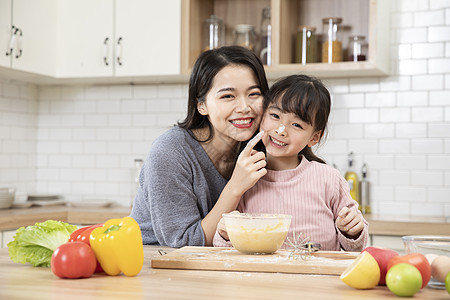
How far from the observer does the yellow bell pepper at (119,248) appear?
1.39 m

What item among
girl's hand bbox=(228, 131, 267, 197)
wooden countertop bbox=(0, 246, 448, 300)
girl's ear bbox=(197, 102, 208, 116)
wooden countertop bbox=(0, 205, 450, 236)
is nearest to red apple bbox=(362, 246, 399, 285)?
wooden countertop bbox=(0, 246, 448, 300)

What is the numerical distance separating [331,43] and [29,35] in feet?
6.14

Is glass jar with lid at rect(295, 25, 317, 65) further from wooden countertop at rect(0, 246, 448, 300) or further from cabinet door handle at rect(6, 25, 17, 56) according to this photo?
wooden countertop at rect(0, 246, 448, 300)

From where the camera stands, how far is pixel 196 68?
7.54ft

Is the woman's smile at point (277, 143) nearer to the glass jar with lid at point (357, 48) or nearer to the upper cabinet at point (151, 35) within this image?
the upper cabinet at point (151, 35)

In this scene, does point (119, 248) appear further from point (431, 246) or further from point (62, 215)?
point (62, 215)

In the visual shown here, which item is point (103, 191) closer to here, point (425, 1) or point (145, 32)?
point (145, 32)

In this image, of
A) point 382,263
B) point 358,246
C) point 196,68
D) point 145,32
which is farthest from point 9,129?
point 382,263

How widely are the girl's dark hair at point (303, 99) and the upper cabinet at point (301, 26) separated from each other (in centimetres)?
141

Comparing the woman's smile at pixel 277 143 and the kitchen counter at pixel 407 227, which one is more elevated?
the woman's smile at pixel 277 143

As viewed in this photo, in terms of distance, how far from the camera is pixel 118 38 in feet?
12.9

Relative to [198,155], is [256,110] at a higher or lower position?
higher

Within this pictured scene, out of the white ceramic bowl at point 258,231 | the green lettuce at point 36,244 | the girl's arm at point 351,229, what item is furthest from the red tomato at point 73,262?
the girl's arm at point 351,229

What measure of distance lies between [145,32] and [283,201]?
2.17m
